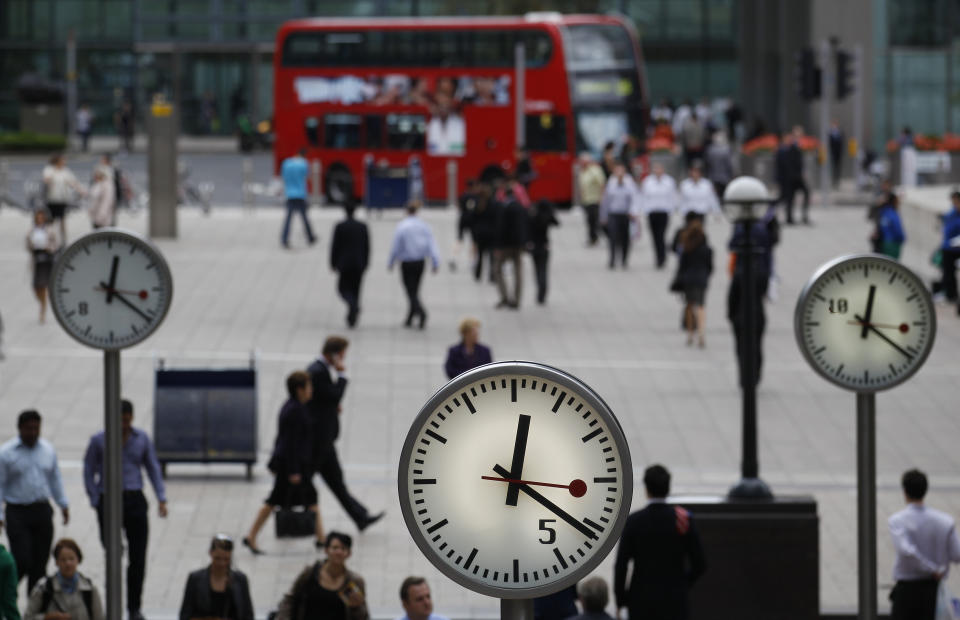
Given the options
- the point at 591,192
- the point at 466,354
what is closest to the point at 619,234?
the point at 591,192

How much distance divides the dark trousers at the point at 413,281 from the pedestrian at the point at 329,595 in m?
12.5

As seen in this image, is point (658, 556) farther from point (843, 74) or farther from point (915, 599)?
point (843, 74)

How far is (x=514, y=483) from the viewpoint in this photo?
4.28 m

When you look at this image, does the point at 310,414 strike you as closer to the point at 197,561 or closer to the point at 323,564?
the point at 197,561

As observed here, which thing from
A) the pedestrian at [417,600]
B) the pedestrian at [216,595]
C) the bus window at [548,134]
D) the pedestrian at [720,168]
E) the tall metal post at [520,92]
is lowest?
the pedestrian at [216,595]

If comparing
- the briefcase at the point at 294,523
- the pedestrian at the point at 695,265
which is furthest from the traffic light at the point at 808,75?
the briefcase at the point at 294,523

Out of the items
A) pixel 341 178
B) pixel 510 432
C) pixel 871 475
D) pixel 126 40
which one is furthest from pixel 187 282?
pixel 126 40

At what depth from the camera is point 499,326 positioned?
22.2 metres

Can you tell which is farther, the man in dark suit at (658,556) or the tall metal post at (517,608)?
the man in dark suit at (658,556)

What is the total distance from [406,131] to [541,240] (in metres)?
15.5

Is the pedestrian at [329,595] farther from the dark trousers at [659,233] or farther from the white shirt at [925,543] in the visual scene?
the dark trousers at [659,233]

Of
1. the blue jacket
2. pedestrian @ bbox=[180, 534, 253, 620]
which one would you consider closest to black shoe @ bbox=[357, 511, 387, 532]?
pedestrian @ bbox=[180, 534, 253, 620]

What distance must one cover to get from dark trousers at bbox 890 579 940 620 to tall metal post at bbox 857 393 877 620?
2.41 meters

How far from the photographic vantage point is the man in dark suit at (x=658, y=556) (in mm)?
9148
